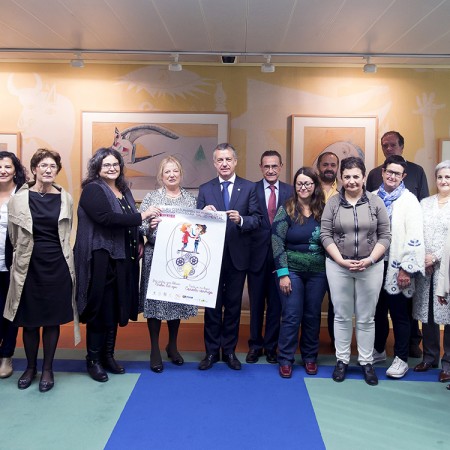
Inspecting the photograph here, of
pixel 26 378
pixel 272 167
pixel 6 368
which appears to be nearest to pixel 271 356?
pixel 272 167

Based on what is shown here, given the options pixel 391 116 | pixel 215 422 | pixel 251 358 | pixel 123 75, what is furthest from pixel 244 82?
pixel 215 422

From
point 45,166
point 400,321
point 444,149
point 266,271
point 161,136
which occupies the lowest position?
point 400,321

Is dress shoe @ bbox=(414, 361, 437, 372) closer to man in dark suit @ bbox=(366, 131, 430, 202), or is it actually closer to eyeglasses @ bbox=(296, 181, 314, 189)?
man in dark suit @ bbox=(366, 131, 430, 202)

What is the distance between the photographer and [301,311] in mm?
3492

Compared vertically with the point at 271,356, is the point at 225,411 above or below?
below

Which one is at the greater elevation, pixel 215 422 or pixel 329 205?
pixel 329 205

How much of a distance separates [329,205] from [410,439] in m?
1.53

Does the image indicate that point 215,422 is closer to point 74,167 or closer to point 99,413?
point 99,413

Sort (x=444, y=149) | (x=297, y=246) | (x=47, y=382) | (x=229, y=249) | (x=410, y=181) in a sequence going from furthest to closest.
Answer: (x=444, y=149)
(x=410, y=181)
(x=229, y=249)
(x=297, y=246)
(x=47, y=382)

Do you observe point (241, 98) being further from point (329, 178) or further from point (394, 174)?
point (394, 174)

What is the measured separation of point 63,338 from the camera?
434 centimetres

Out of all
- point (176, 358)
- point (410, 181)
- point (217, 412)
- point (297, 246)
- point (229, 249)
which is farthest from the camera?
point (410, 181)

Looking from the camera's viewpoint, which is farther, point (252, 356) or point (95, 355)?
point (252, 356)

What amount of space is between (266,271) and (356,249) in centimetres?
80
